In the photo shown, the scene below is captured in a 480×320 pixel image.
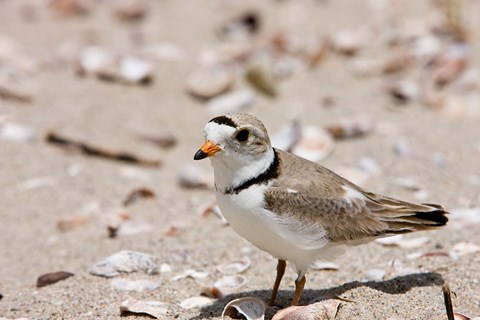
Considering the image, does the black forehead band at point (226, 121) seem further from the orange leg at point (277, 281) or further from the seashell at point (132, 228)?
the seashell at point (132, 228)

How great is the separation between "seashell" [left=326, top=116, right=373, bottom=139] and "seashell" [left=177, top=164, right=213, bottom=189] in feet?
4.24

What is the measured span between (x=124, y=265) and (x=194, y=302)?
56 centimetres

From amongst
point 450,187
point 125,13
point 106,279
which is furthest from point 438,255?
point 125,13

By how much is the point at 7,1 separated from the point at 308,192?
6.91 meters

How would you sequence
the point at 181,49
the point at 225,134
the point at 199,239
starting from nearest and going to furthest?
the point at 225,134 < the point at 199,239 < the point at 181,49

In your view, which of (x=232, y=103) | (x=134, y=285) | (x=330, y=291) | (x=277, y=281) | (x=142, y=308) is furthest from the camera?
(x=232, y=103)

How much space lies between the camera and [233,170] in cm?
357

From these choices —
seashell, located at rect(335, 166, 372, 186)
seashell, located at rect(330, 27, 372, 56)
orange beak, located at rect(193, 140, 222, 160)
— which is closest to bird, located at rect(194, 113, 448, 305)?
orange beak, located at rect(193, 140, 222, 160)

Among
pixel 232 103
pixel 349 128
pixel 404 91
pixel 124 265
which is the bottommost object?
pixel 124 265

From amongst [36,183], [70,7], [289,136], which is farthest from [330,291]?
[70,7]

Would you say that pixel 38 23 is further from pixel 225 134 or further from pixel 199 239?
pixel 225 134

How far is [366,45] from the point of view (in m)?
8.49

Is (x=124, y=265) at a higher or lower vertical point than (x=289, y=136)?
lower

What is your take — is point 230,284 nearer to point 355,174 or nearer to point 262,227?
point 262,227
